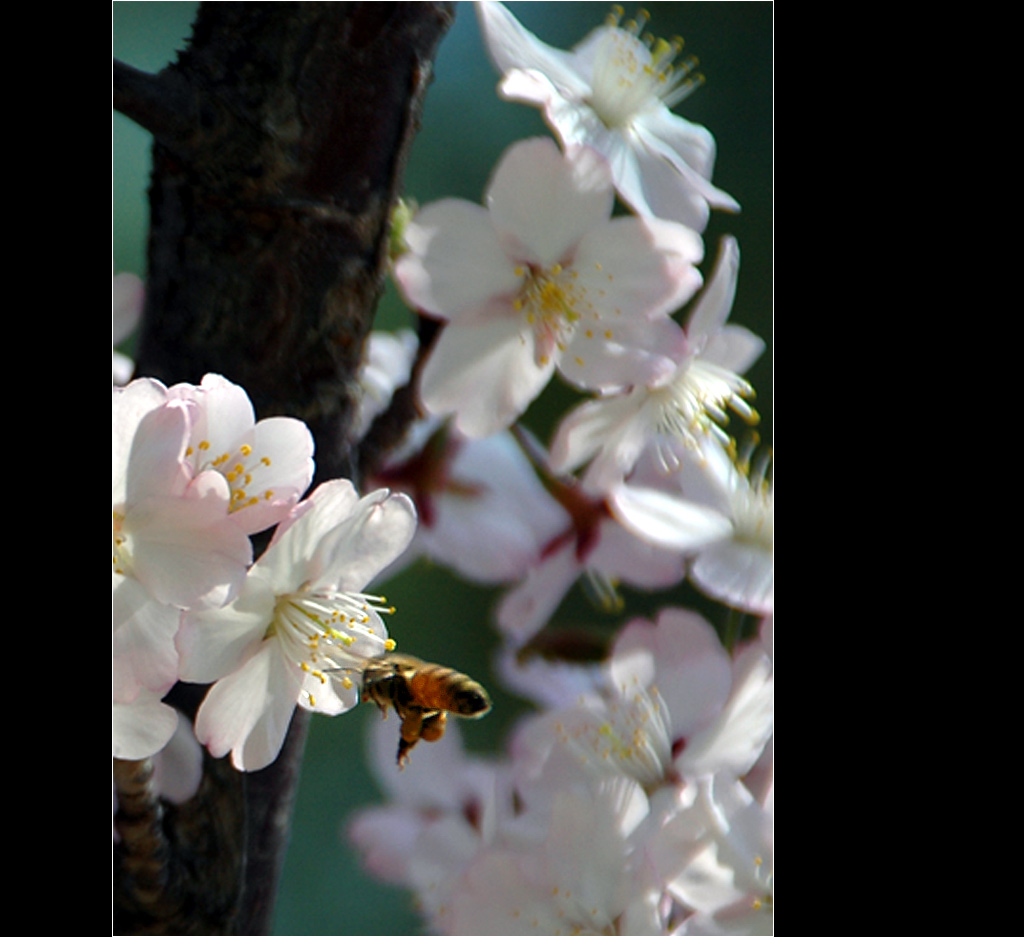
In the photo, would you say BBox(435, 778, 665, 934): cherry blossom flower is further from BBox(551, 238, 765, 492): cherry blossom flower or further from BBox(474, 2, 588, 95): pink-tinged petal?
BBox(474, 2, 588, 95): pink-tinged petal

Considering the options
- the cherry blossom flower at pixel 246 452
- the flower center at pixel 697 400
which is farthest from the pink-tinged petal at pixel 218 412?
the flower center at pixel 697 400

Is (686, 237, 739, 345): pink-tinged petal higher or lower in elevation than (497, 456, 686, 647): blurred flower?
higher

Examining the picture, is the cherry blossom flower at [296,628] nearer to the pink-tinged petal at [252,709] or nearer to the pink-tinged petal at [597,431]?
the pink-tinged petal at [252,709]

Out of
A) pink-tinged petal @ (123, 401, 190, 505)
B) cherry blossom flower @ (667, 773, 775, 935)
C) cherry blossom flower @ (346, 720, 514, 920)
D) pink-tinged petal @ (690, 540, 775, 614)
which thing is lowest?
cherry blossom flower @ (346, 720, 514, 920)

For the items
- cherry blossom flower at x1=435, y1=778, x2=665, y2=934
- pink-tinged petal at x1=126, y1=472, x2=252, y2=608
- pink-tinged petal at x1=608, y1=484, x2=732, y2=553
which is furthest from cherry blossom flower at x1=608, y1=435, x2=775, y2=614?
pink-tinged petal at x1=126, y1=472, x2=252, y2=608
